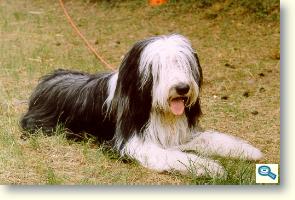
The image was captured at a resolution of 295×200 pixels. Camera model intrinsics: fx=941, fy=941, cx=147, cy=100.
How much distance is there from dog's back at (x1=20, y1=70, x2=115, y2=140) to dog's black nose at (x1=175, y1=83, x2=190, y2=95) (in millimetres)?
487

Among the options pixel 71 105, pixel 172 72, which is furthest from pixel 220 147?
pixel 71 105

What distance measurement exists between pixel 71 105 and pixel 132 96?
0.46 meters

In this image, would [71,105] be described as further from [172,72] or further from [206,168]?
[206,168]

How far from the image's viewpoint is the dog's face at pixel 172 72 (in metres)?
4.38

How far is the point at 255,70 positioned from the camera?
5.38 m

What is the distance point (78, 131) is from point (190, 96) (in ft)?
2.33

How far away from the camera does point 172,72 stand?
4.44m

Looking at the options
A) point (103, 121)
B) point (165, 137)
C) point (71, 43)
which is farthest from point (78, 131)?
point (71, 43)

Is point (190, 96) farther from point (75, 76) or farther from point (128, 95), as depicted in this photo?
point (75, 76)

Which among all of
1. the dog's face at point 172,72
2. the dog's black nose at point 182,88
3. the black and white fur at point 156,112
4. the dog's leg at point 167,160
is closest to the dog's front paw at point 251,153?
the black and white fur at point 156,112

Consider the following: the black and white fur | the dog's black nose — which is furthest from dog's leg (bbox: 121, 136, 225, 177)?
the dog's black nose

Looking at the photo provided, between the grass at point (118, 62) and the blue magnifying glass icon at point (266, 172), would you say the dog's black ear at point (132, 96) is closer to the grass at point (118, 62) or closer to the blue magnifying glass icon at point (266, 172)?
the grass at point (118, 62)

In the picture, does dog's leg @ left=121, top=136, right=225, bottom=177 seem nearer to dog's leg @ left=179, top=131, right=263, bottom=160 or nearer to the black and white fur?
the black and white fur

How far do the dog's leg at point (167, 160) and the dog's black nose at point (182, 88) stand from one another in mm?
315
